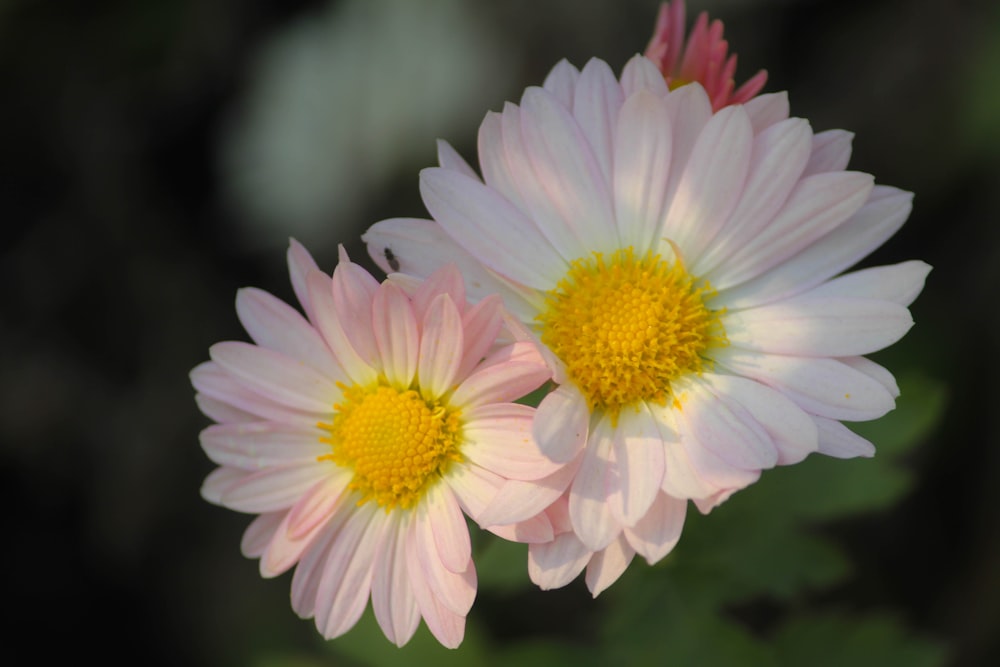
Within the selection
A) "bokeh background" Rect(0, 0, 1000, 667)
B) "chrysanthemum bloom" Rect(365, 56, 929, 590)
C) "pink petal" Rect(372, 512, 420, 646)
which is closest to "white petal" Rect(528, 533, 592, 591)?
"chrysanthemum bloom" Rect(365, 56, 929, 590)

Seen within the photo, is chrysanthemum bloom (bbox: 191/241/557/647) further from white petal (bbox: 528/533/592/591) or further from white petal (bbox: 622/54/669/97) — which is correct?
white petal (bbox: 622/54/669/97)

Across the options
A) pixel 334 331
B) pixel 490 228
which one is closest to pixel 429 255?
pixel 490 228

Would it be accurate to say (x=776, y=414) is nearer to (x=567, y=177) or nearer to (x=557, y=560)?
(x=557, y=560)

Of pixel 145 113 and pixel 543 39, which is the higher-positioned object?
pixel 145 113

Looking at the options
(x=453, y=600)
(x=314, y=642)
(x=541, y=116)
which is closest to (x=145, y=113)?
(x=314, y=642)

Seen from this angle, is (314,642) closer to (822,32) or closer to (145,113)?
(145,113)

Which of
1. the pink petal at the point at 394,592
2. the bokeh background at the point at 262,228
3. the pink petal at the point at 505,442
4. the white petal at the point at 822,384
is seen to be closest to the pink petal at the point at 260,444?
the pink petal at the point at 394,592
